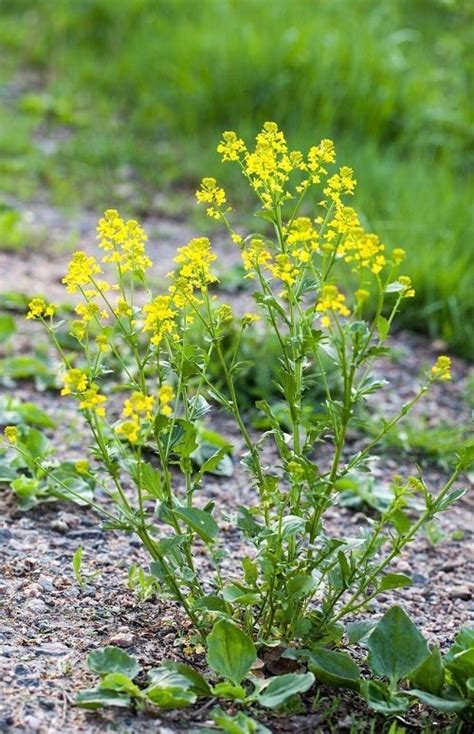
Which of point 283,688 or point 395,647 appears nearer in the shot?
point 283,688

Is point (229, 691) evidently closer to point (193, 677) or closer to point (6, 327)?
point (193, 677)

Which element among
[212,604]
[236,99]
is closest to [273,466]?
[212,604]

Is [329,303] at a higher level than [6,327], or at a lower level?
higher

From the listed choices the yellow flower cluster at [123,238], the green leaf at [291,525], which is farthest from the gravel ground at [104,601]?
the yellow flower cluster at [123,238]

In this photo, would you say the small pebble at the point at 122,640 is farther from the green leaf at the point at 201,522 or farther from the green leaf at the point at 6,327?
the green leaf at the point at 6,327

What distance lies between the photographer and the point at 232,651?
2.11 m

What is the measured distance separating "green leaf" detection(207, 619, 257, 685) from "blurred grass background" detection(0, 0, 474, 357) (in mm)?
2772

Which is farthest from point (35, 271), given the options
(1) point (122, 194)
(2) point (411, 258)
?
(2) point (411, 258)

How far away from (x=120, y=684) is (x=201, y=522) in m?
0.33

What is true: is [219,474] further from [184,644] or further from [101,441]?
[101,441]

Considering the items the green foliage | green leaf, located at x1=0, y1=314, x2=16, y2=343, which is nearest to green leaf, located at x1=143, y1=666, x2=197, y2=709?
the green foliage

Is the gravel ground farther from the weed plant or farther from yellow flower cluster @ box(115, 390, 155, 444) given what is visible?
yellow flower cluster @ box(115, 390, 155, 444)

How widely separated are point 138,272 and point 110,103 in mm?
4760

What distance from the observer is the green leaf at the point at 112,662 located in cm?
213
